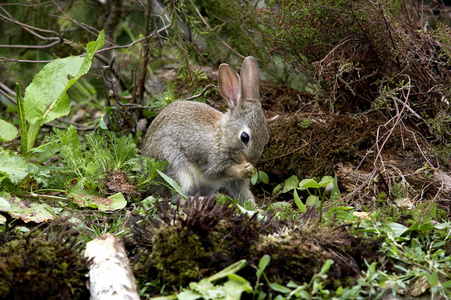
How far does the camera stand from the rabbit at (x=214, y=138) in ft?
18.0

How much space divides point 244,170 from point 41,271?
8.73 feet

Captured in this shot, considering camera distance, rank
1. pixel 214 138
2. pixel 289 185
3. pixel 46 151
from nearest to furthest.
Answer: pixel 46 151 < pixel 289 185 < pixel 214 138

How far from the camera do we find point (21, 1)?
7.81m

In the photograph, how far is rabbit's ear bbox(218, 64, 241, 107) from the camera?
5.57 metres

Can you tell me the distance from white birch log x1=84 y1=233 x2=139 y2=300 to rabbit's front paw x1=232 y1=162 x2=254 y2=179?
2.00 meters

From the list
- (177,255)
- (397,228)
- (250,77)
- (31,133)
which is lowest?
(31,133)

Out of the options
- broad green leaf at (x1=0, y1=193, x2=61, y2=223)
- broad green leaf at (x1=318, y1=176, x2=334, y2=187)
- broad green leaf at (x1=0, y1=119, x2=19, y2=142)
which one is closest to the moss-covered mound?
broad green leaf at (x1=318, y1=176, x2=334, y2=187)

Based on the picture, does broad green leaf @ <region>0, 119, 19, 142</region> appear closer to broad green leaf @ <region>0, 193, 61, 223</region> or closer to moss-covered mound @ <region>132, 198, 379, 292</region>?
broad green leaf @ <region>0, 193, 61, 223</region>

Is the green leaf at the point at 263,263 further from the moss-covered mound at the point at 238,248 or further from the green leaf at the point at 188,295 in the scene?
the green leaf at the point at 188,295

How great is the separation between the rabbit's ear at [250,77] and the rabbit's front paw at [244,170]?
2.81 ft

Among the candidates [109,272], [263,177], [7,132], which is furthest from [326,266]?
[7,132]

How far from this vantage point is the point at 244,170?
17.2 feet

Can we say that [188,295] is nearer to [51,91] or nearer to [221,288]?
[221,288]

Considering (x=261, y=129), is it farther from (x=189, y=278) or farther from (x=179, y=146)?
(x=189, y=278)
